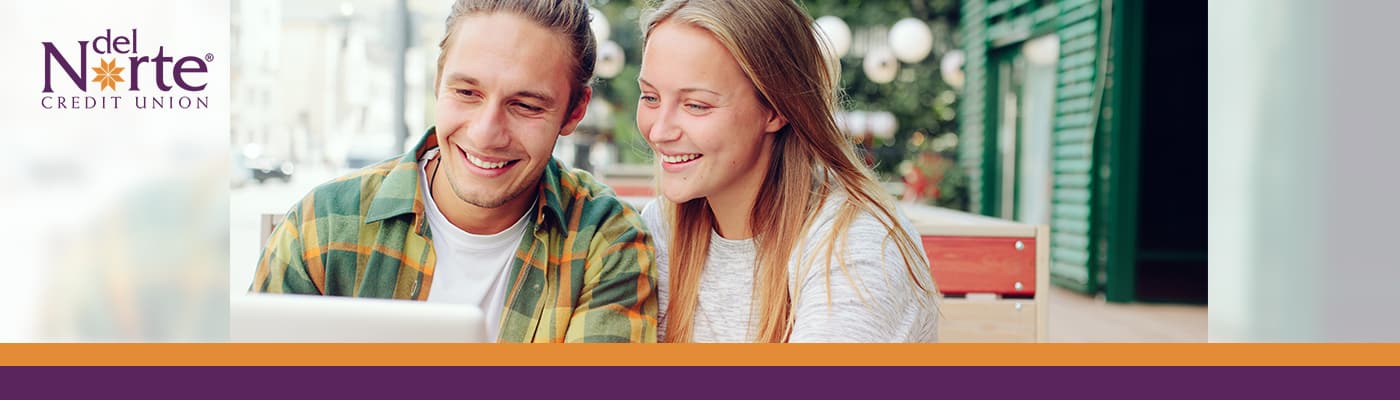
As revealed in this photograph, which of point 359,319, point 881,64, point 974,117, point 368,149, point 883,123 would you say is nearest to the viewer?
point 359,319

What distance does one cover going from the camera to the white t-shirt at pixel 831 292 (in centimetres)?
170

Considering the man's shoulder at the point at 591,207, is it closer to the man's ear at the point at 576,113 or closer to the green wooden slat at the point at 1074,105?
the man's ear at the point at 576,113

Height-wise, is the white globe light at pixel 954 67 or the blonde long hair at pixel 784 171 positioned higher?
the white globe light at pixel 954 67

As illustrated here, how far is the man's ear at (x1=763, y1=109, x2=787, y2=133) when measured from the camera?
6.26ft

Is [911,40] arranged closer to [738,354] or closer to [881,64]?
[881,64]

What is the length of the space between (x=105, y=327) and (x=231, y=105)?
0.40 metres

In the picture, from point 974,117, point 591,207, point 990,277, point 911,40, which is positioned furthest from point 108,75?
point 974,117

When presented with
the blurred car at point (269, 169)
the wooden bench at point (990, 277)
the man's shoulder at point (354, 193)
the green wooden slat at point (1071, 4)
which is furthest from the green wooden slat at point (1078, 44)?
the man's shoulder at point (354, 193)

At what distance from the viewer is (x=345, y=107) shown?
302cm

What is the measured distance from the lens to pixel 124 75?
1.91 metres

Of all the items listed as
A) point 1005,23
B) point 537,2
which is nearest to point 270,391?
point 537,2

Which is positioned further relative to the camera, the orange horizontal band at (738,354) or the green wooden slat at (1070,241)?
the green wooden slat at (1070,241)

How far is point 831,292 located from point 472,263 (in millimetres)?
608

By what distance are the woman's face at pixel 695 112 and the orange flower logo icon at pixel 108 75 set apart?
835mm
